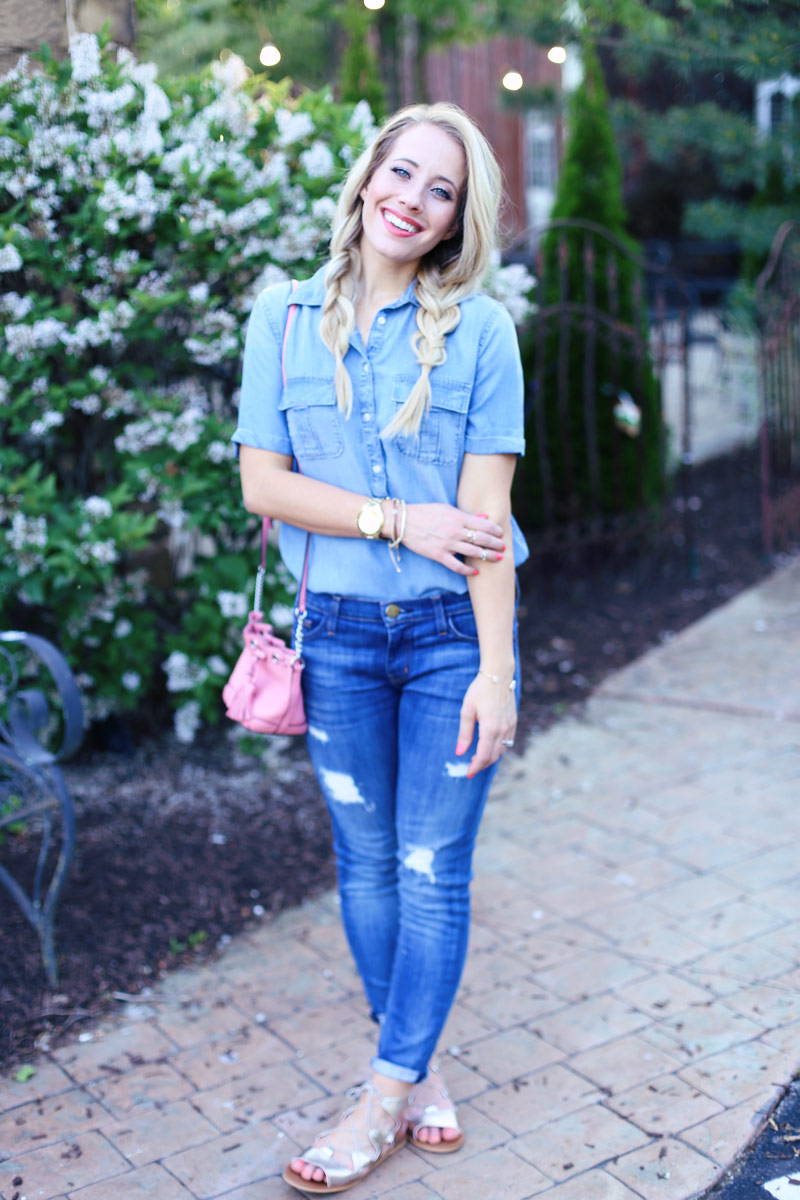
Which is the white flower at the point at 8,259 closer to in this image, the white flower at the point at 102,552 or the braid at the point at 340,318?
the white flower at the point at 102,552

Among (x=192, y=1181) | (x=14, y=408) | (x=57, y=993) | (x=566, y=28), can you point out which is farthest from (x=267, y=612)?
(x=566, y=28)

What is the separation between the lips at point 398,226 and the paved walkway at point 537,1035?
1784 millimetres

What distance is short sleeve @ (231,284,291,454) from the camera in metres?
2.11

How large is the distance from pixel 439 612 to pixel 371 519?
214 millimetres

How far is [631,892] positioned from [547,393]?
10.9 ft

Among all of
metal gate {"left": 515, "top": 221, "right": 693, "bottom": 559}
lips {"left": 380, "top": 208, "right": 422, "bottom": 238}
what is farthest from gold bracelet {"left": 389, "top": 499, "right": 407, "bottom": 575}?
metal gate {"left": 515, "top": 221, "right": 693, "bottom": 559}

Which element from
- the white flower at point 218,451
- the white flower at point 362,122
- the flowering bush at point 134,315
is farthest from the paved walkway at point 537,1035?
the white flower at point 362,122

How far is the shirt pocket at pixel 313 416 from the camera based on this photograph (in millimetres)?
2070

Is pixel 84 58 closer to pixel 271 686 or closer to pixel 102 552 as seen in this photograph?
pixel 102 552

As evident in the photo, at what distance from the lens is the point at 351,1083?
8.54 feet

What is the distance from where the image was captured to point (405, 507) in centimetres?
204

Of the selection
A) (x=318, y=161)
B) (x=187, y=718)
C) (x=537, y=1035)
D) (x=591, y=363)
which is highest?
(x=318, y=161)

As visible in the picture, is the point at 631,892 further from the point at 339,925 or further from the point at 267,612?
the point at 267,612

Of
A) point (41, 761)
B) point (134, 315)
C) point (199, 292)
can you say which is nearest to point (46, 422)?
point (134, 315)
